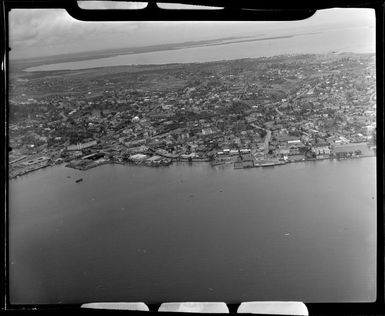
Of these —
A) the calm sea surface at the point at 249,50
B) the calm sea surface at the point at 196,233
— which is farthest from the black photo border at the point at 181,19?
the calm sea surface at the point at 249,50

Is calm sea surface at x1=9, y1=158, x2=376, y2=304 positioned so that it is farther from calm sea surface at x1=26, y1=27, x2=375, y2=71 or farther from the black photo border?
calm sea surface at x1=26, y1=27, x2=375, y2=71

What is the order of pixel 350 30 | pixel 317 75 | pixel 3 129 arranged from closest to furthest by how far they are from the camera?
pixel 3 129
pixel 350 30
pixel 317 75

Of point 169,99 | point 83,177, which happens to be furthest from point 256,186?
point 83,177

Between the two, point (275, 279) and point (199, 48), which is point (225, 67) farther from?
point (275, 279)

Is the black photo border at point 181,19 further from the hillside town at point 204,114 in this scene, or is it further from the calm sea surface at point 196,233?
the hillside town at point 204,114

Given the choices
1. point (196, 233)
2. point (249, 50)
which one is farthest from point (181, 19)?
point (196, 233)

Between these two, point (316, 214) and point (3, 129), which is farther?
point (316, 214)
